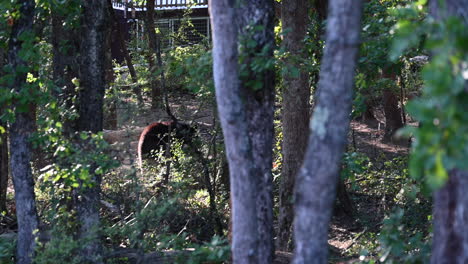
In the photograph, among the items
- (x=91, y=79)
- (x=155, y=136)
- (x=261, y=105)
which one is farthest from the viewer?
(x=155, y=136)

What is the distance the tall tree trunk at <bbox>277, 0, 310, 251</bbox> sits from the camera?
32.6 ft

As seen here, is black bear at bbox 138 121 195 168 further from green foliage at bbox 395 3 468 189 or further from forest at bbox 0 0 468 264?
green foliage at bbox 395 3 468 189

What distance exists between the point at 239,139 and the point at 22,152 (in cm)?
355

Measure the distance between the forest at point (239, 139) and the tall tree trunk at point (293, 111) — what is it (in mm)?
24

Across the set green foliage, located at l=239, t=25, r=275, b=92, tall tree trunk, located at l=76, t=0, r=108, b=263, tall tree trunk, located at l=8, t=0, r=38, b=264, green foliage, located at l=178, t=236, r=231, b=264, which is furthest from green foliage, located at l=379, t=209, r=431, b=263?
tall tree trunk, located at l=8, t=0, r=38, b=264

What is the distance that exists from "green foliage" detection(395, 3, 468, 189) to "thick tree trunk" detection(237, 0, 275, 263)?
95.1 inches

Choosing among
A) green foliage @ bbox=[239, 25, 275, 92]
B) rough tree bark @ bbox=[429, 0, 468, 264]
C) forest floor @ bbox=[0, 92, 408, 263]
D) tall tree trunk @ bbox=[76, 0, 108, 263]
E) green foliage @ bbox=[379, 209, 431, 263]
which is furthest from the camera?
forest floor @ bbox=[0, 92, 408, 263]

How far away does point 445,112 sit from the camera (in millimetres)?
2662

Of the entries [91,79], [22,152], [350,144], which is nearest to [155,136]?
[91,79]

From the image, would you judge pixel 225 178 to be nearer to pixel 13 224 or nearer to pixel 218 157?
pixel 218 157

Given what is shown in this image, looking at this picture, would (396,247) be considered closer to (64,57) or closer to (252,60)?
(252,60)

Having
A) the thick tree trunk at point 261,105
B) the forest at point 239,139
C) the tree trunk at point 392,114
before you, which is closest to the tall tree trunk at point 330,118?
the forest at point 239,139

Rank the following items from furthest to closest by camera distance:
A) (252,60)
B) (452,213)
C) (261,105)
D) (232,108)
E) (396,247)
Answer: (261,105)
(252,60)
(396,247)
(232,108)
(452,213)

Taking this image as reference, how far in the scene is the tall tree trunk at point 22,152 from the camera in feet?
22.1
